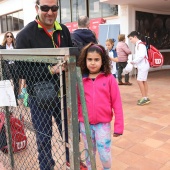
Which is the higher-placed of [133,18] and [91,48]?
[133,18]

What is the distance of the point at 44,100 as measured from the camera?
5.41ft

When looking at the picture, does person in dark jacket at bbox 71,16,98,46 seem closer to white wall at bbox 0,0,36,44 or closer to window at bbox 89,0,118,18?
window at bbox 89,0,118,18

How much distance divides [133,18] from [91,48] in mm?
7308

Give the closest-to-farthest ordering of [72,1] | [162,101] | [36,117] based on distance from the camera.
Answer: [36,117]
[162,101]
[72,1]

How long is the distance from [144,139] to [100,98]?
62.8 inches

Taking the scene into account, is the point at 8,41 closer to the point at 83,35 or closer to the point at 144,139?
the point at 83,35

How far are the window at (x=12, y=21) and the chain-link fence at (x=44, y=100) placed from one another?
12.2m

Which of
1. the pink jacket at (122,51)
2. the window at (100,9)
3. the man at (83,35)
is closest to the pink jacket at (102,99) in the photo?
the man at (83,35)

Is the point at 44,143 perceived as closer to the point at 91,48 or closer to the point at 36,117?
the point at 36,117

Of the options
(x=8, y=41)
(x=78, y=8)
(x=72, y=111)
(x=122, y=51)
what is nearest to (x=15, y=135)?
(x=72, y=111)

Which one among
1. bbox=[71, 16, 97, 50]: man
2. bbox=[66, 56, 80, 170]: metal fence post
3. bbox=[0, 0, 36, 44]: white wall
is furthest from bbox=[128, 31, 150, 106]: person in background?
bbox=[0, 0, 36, 44]: white wall

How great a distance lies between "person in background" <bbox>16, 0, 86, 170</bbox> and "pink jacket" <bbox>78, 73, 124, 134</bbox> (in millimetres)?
221

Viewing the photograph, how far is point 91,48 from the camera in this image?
1896 millimetres

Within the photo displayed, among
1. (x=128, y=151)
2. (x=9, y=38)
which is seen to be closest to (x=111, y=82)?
(x=128, y=151)
